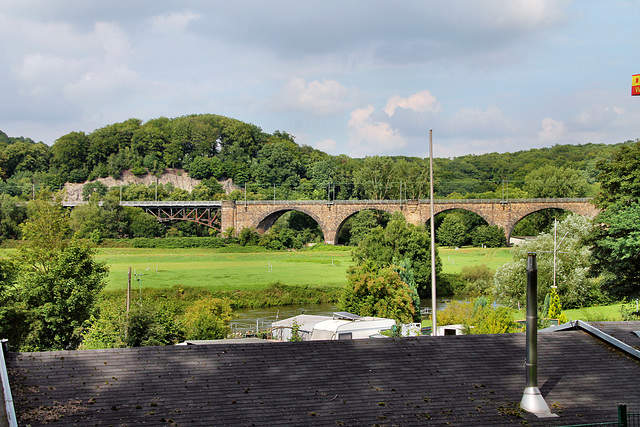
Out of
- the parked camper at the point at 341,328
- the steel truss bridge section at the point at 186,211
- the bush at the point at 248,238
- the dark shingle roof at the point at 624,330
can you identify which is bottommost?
the parked camper at the point at 341,328

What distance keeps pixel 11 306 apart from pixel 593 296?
1109 inches

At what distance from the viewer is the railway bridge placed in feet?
220

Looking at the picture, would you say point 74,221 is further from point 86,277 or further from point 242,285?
point 86,277

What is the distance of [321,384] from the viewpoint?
8.84 metres

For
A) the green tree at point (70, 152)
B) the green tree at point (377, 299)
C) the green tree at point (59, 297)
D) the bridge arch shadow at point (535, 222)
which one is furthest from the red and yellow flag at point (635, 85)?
the green tree at point (70, 152)

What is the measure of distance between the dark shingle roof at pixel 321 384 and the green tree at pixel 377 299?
55.5ft

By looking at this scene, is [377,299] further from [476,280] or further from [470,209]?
[470,209]

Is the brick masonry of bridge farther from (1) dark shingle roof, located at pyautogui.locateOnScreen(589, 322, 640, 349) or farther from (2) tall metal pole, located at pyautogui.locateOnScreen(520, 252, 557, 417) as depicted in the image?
(2) tall metal pole, located at pyautogui.locateOnScreen(520, 252, 557, 417)

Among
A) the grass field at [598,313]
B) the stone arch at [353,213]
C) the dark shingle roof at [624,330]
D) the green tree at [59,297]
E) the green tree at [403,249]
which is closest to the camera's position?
the dark shingle roof at [624,330]

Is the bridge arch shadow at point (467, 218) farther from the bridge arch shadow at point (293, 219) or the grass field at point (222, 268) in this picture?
the grass field at point (222, 268)

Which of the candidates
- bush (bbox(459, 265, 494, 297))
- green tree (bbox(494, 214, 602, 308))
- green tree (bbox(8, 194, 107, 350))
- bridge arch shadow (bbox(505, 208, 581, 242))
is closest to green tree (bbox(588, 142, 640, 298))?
green tree (bbox(494, 214, 602, 308))

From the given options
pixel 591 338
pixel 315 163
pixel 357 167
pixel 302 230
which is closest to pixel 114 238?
pixel 302 230

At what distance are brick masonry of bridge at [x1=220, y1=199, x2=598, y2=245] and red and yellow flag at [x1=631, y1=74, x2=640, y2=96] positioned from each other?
1617 inches

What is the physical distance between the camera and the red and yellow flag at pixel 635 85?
2583 centimetres
